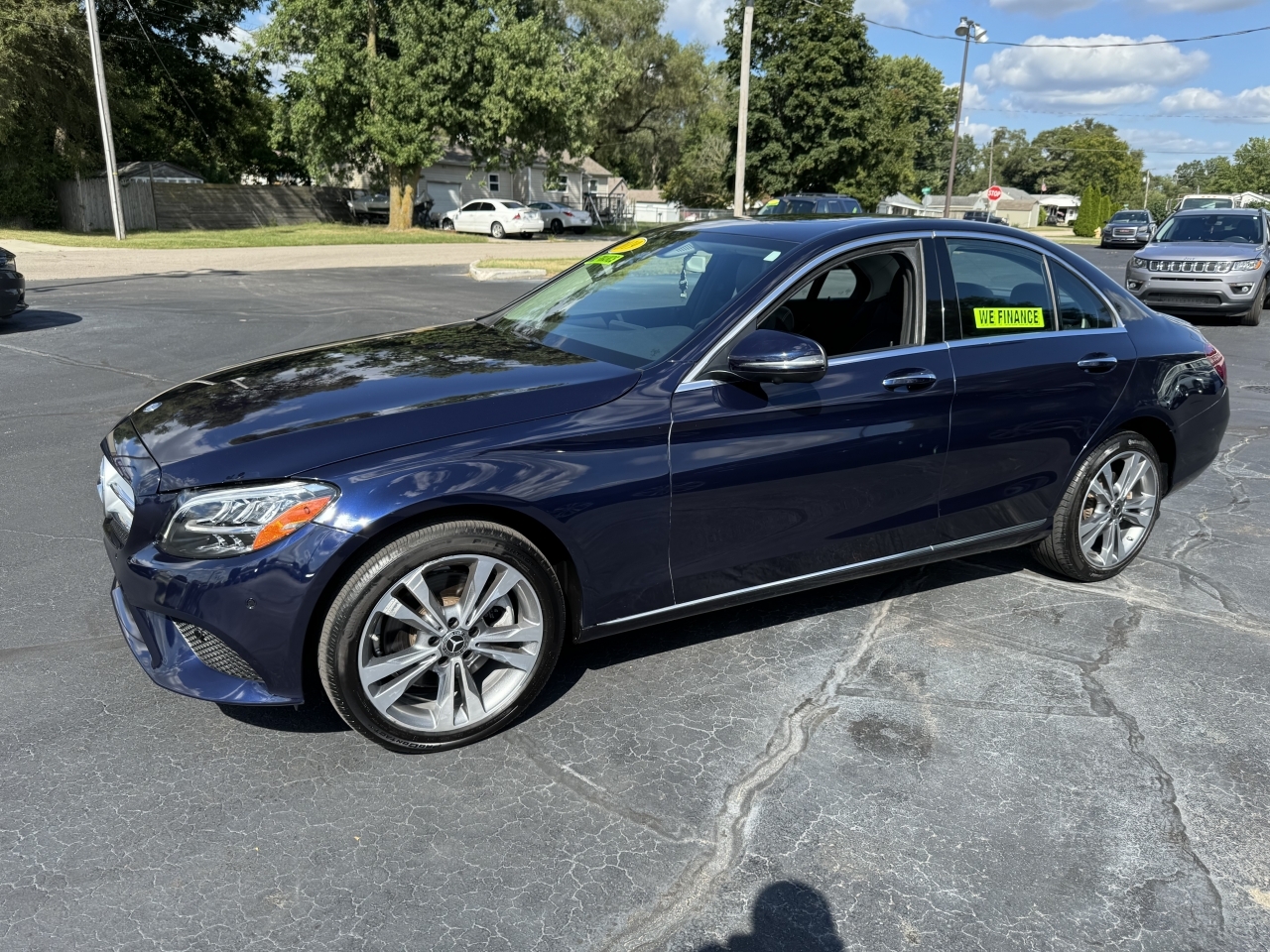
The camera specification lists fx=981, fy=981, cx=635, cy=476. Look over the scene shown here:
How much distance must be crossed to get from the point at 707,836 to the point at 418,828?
2.74ft

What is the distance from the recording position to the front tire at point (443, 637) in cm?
294

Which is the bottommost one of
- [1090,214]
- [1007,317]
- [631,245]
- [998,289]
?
[1007,317]

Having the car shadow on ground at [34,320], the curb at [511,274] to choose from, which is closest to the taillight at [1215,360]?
the car shadow on ground at [34,320]

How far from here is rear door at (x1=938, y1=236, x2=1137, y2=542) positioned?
4.03m

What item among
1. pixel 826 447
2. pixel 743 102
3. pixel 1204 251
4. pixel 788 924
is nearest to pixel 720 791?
pixel 788 924

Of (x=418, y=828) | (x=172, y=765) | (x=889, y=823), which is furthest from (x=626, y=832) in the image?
(x=172, y=765)

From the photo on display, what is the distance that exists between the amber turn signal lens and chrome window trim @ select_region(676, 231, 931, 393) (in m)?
1.27

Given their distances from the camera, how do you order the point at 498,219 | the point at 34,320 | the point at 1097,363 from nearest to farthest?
the point at 1097,363 < the point at 34,320 < the point at 498,219

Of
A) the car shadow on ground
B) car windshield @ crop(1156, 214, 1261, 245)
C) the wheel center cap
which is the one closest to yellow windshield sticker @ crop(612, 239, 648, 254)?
the wheel center cap

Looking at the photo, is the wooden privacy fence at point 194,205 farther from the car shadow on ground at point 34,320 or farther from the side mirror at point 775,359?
the side mirror at point 775,359

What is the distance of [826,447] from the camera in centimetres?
365

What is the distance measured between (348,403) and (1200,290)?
49.0ft

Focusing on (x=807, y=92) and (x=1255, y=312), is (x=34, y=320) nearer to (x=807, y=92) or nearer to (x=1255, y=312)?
(x=1255, y=312)

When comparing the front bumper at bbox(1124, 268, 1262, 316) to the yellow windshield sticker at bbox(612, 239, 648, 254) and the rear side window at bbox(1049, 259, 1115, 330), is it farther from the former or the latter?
the yellow windshield sticker at bbox(612, 239, 648, 254)
